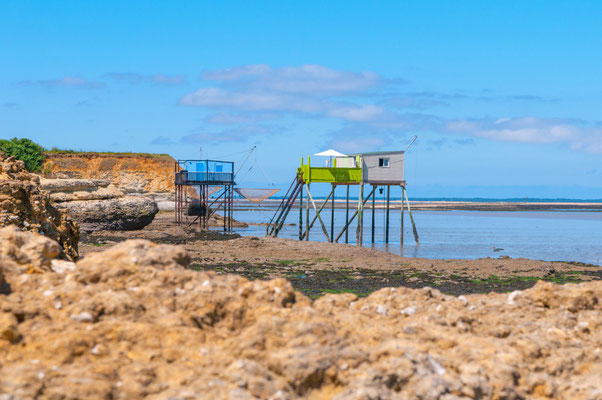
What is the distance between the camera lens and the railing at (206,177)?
40.1 m

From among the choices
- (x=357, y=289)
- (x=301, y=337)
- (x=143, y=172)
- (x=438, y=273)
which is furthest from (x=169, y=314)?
(x=143, y=172)

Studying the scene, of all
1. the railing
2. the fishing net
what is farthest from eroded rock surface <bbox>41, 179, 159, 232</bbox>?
the fishing net

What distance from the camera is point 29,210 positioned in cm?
Answer: 1171

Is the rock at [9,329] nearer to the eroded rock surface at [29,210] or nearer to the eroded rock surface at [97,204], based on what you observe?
the eroded rock surface at [29,210]

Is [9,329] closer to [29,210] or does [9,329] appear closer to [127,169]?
[29,210]

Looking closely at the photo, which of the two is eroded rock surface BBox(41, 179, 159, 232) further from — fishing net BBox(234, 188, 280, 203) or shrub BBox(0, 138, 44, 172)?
fishing net BBox(234, 188, 280, 203)

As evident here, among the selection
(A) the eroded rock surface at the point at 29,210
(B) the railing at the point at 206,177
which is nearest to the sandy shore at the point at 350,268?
(A) the eroded rock surface at the point at 29,210

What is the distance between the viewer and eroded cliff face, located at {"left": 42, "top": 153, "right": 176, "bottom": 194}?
54.8 metres

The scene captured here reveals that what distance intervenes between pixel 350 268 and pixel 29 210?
1121cm

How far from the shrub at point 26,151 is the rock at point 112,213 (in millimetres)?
18608

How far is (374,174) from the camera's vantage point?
123 ft

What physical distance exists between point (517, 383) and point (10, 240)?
4.33 metres

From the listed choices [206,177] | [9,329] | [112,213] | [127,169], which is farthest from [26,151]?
[9,329]

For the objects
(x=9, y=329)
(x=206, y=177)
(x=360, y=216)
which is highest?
(x=206, y=177)
